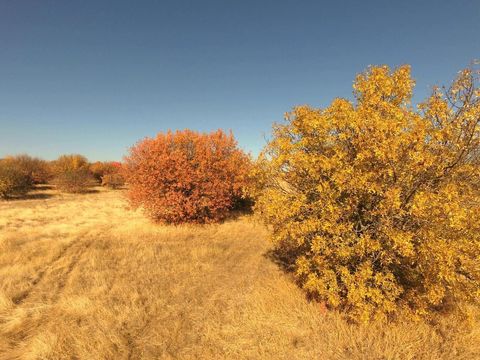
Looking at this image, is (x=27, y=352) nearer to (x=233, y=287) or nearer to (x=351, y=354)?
(x=233, y=287)

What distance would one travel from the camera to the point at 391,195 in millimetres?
6215

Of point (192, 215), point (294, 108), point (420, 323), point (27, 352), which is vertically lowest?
point (27, 352)

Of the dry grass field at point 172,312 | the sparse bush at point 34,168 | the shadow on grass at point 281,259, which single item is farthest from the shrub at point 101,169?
the shadow on grass at point 281,259

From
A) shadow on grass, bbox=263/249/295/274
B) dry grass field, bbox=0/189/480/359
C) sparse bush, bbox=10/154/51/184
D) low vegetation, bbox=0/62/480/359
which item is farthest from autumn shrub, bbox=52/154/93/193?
shadow on grass, bbox=263/249/295/274

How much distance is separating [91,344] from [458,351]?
934 cm

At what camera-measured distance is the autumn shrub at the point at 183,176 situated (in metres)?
18.1

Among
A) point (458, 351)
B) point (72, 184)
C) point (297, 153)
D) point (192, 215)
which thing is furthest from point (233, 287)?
point (72, 184)

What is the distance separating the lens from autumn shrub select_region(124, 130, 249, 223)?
18.1 metres

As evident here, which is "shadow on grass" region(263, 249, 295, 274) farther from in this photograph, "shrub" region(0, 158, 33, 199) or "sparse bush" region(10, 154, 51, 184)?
"sparse bush" region(10, 154, 51, 184)

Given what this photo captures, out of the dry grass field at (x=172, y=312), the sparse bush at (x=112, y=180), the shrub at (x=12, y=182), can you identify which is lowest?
the dry grass field at (x=172, y=312)

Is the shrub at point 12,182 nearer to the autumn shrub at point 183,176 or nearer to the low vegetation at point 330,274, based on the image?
the autumn shrub at point 183,176

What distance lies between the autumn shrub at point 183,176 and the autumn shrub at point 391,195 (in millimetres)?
10704

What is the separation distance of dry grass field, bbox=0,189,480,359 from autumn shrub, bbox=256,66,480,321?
2.90ft

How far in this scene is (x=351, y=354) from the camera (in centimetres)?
679
